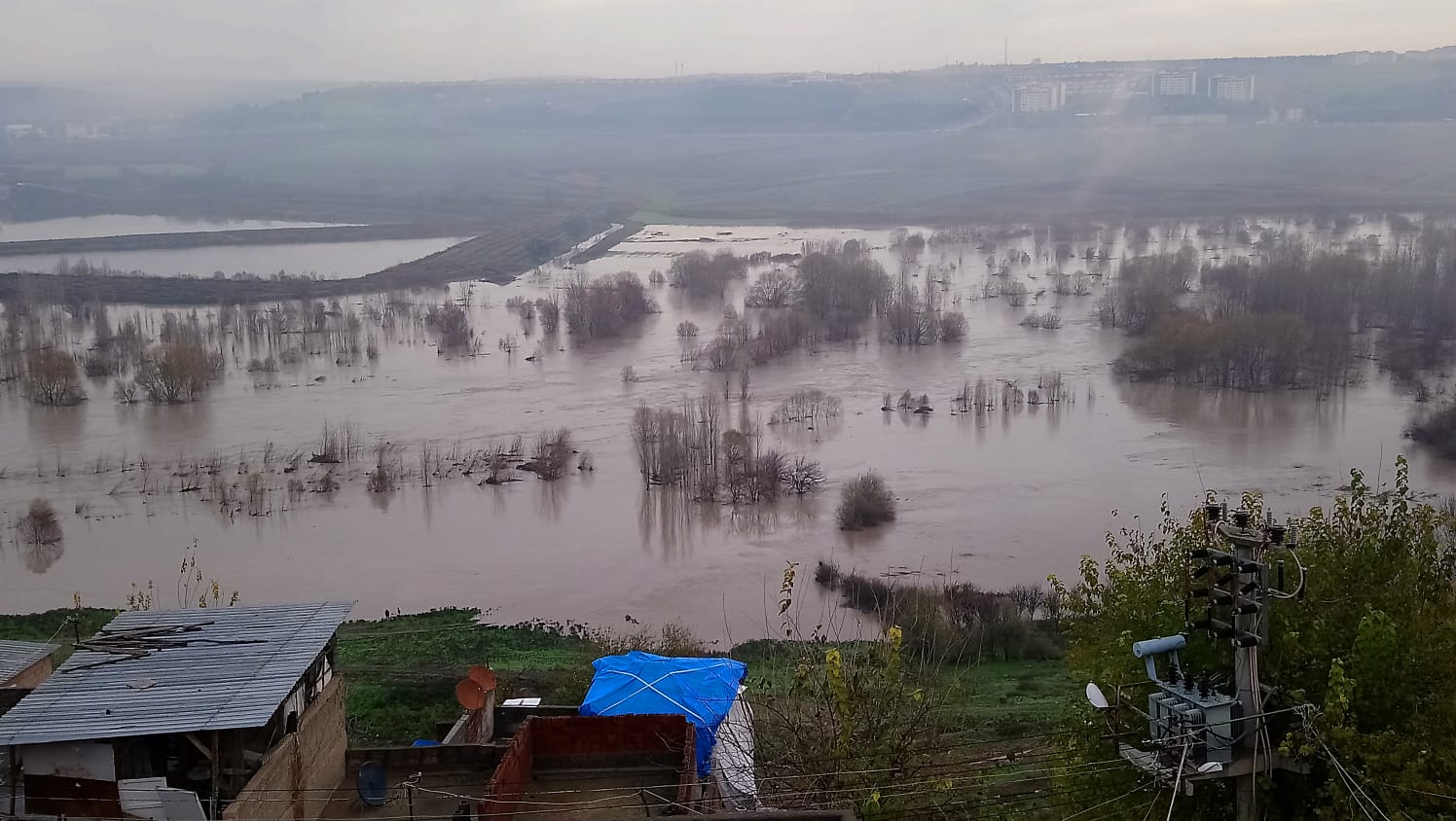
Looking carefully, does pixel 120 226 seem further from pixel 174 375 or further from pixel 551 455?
pixel 551 455

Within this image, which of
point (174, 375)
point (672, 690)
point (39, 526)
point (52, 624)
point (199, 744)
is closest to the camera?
point (199, 744)

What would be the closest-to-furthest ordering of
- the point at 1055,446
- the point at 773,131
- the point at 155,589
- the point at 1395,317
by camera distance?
the point at 155,589, the point at 1055,446, the point at 1395,317, the point at 773,131

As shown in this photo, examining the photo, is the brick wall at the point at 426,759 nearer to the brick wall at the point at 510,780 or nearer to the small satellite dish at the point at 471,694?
the brick wall at the point at 510,780

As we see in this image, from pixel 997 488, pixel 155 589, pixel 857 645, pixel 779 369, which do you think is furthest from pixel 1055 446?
pixel 155 589

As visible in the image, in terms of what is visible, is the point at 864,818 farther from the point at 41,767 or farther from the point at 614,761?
the point at 41,767

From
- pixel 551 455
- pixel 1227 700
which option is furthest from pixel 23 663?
Result: pixel 551 455

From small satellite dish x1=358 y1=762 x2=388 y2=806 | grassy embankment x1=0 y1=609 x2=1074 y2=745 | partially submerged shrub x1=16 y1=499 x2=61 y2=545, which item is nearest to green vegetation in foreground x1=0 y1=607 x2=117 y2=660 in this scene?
grassy embankment x1=0 y1=609 x2=1074 y2=745

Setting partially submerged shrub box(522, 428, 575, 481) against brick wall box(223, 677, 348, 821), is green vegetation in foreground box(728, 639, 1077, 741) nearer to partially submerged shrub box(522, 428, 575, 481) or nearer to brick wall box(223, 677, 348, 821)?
brick wall box(223, 677, 348, 821)
